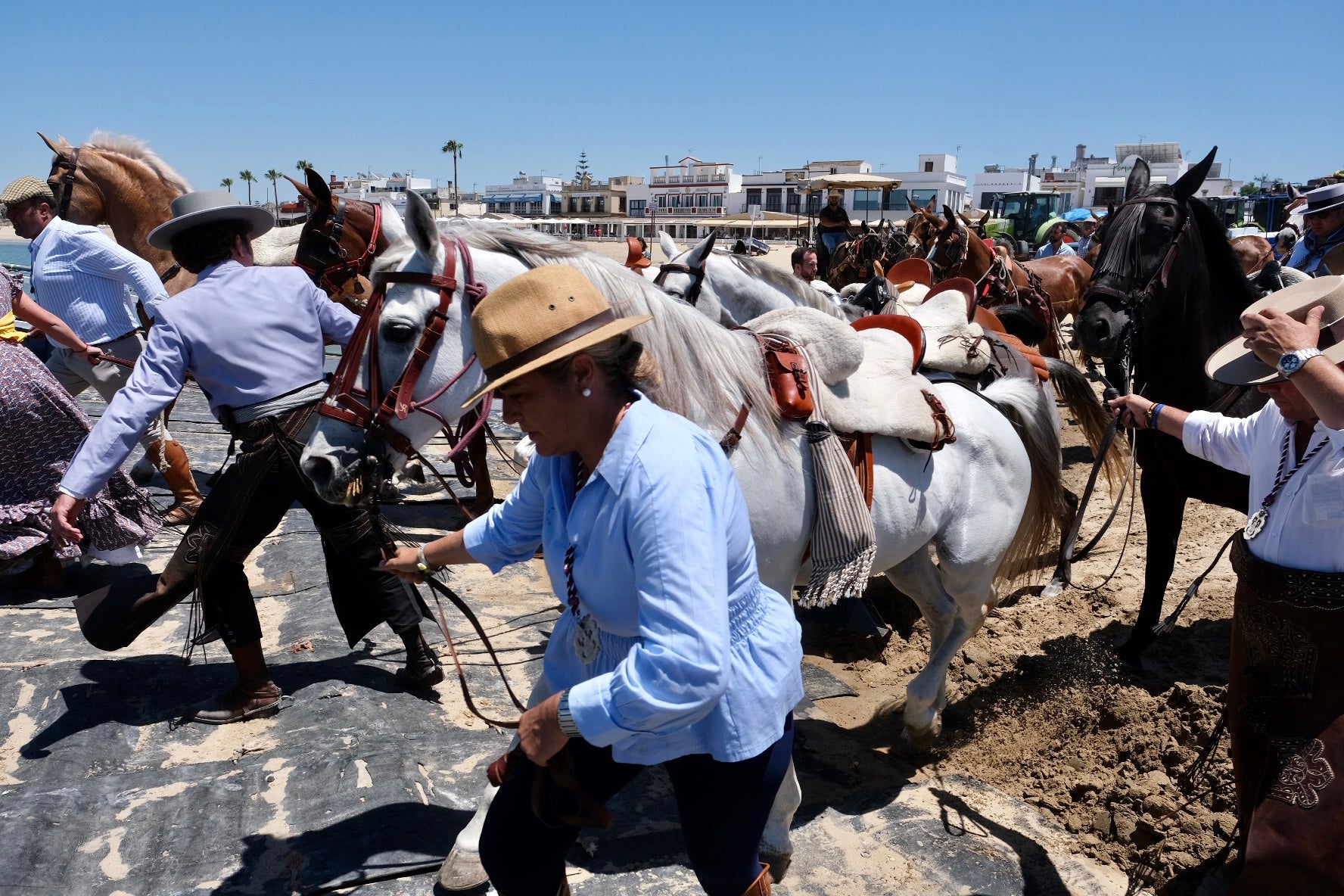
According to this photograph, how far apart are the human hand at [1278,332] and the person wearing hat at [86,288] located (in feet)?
18.0

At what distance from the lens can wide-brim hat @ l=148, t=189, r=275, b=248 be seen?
3326 mm

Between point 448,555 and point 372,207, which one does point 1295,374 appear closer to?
point 448,555

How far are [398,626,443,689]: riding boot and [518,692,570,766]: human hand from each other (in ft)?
7.47

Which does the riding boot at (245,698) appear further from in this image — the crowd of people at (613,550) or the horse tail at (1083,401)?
the horse tail at (1083,401)

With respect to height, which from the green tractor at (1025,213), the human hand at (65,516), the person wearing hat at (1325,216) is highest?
the green tractor at (1025,213)

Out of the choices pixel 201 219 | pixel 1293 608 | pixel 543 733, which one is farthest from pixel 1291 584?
pixel 201 219

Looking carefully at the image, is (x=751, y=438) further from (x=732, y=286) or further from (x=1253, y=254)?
(x=1253, y=254)

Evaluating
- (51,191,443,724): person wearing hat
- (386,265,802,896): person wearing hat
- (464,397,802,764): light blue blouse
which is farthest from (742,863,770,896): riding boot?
(51,191,443,724): person wearing hat

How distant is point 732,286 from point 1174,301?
2.38 meters

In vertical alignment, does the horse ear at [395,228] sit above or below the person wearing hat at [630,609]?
above

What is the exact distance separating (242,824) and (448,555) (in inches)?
52.0

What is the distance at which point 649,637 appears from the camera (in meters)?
1.50

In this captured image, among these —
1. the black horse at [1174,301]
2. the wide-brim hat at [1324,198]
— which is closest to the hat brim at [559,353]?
the black horse at [1174,301]

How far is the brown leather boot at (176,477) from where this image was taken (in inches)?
228
